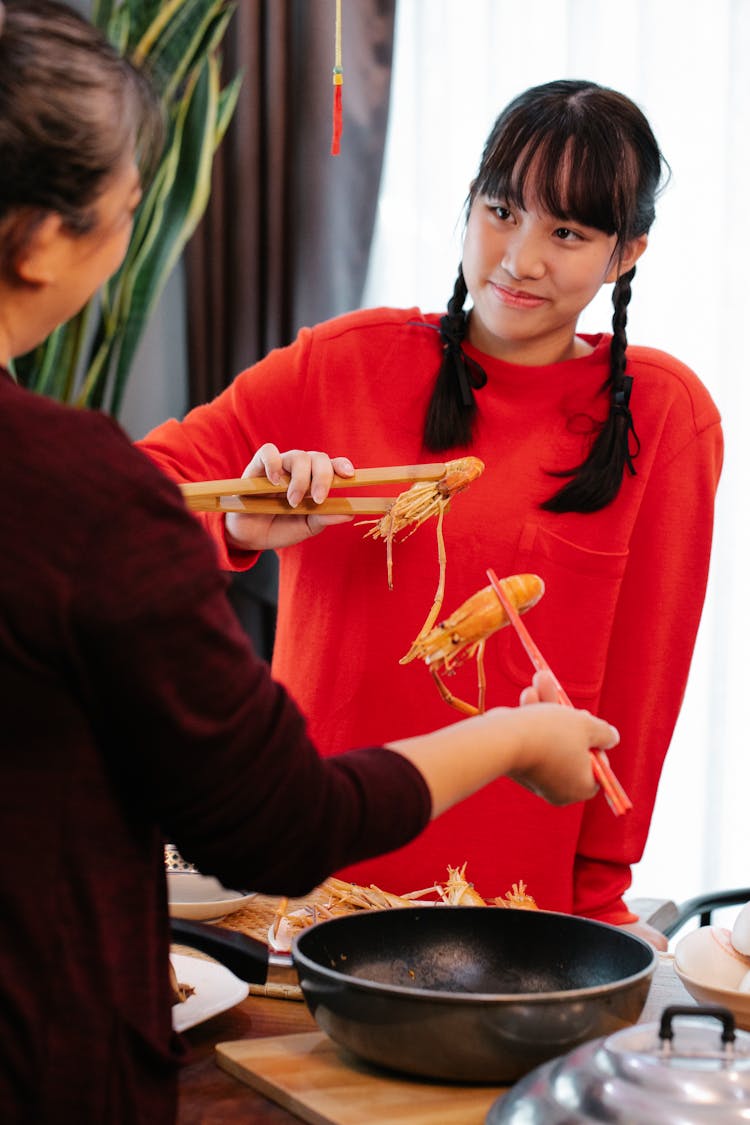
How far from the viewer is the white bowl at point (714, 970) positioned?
114cm

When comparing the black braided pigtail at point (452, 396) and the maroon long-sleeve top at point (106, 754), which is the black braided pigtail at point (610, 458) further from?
the maroon long-sleeve top at point (106, 754)

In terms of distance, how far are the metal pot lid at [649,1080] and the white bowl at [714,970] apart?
243 millimetres

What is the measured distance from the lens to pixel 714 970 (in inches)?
47.2

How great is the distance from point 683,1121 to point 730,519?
89.6 inches

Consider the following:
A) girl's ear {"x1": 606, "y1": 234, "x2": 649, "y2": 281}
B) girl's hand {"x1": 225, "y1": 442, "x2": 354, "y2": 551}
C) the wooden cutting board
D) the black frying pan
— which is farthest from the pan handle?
girl's ear {"x1": 606, "y1": 234, "x2": 649, "y2": 281}

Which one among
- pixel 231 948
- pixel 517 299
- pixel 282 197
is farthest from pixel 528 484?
A: pixel 282 197

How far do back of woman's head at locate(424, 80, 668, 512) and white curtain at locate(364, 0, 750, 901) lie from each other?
3.84 feet

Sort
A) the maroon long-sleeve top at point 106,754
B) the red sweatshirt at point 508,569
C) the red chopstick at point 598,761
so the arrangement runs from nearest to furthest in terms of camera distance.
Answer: the maroon long-sleeve top at point 106,754
the red chopstick at point 598,761
the red sweatshirt at point 508,569

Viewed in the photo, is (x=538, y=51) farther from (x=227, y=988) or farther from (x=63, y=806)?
(x=63, y=806)

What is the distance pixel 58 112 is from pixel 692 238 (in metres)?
2.40

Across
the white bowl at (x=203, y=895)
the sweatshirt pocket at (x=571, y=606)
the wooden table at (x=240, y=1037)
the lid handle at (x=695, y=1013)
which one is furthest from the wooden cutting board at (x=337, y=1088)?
the sweatshirt pocket at (x=571, y=606)

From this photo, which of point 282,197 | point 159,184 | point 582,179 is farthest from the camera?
point 282,197

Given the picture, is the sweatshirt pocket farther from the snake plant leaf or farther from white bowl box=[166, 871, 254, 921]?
the snake plant leaf

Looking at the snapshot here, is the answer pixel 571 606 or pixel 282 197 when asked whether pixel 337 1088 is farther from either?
pixel 282 197
